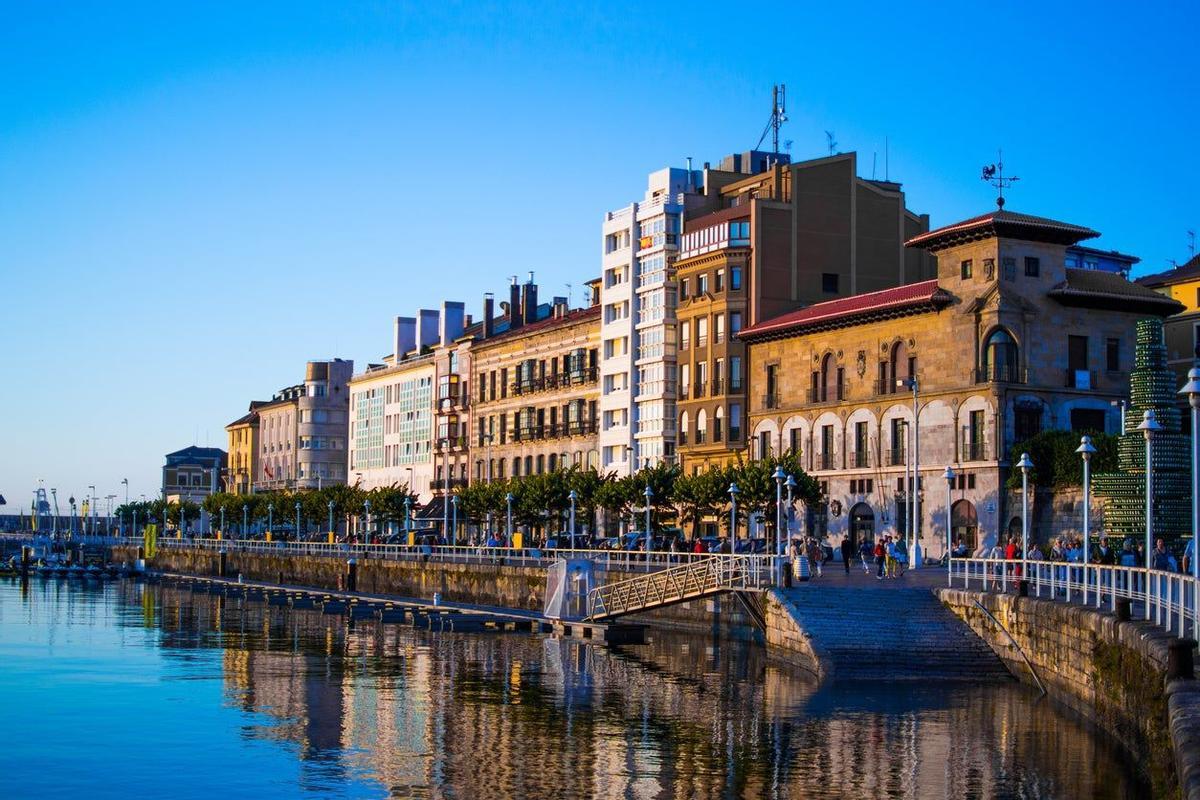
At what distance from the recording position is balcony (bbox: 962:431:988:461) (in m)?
76.6

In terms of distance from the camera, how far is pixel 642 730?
39594 millimetres

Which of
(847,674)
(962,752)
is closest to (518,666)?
(847,674)

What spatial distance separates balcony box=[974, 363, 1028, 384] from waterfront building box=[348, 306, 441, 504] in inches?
2423

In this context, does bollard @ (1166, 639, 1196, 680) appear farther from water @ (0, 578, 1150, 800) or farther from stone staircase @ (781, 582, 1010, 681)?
stone staircase @ (781, 582, 1010, 681)

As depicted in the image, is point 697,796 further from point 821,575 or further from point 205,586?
point 205,586

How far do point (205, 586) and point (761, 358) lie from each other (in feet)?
144

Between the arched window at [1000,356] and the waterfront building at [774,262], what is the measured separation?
17.9 meters

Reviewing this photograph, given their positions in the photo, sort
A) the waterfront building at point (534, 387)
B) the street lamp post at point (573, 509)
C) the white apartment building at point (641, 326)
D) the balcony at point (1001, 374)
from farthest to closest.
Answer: the waterfront building at point (534, 387), the white apartment building at point (641, 326), the street lamp post at point (573, 509), the balcony at point (1001, 374)

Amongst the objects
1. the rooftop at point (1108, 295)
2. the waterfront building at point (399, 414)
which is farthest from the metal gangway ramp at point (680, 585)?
the waterfront building at point (399, 414)

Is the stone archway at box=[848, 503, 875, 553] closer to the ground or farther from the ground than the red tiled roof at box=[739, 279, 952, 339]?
closer to the ground

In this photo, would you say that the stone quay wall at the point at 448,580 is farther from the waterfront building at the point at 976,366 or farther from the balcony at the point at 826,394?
the balcony at the point at 826,394

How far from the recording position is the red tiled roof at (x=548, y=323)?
11300 centimetres

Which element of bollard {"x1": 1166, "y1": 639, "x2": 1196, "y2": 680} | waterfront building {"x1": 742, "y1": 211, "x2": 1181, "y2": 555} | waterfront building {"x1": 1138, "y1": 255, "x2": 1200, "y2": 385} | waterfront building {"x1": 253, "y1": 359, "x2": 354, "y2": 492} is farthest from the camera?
waterfront building {"x1": 253, "y1": 359, "x2": 354, "y2": 492}

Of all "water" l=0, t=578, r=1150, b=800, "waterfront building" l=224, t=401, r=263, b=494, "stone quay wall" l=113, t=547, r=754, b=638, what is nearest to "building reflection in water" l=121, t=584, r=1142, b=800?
"water" l=0, t=578, r=1150, b=800
